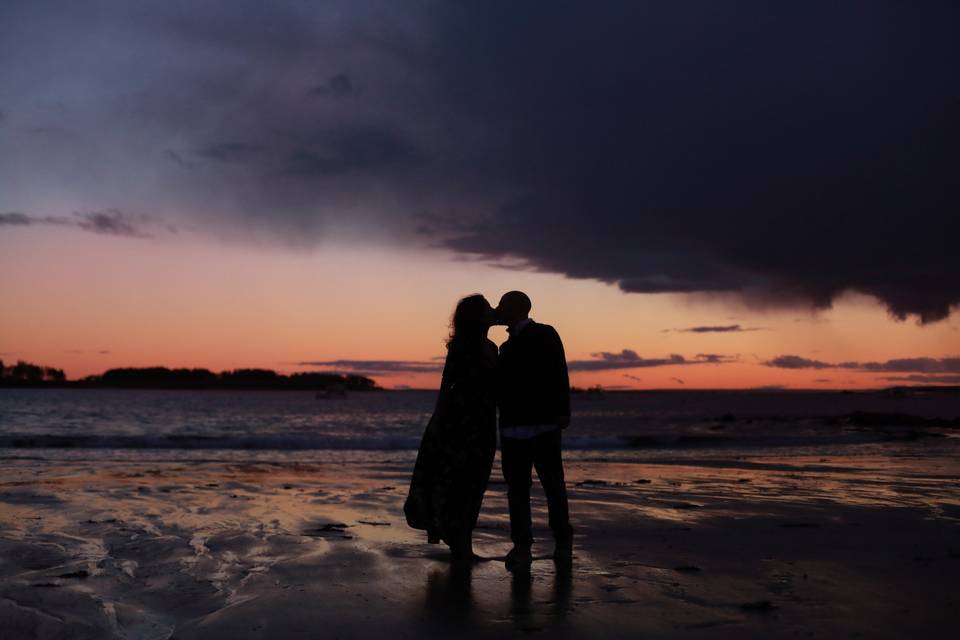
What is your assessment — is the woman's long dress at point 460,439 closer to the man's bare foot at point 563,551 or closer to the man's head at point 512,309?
the man's head at point 512,309

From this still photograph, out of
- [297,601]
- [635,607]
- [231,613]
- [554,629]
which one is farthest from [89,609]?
[635,607]

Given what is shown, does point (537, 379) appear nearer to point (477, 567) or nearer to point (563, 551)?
point (563, 551)

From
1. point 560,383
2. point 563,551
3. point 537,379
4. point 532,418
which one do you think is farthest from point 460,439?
point 563,551

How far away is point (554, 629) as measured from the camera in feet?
13.2

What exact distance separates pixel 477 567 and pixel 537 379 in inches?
58.1

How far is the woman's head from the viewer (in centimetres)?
614

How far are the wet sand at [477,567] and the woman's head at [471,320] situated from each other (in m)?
1.74

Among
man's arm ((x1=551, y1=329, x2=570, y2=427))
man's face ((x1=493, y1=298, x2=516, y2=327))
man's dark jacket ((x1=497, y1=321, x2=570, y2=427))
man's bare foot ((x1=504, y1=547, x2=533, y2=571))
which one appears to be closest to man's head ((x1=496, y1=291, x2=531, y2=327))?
man's face ((x1=493, y1=298, x2=516, y2=327))

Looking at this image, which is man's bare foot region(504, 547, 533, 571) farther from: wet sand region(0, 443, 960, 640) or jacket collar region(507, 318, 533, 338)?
jacket collar region(507, 318, 533, 338)

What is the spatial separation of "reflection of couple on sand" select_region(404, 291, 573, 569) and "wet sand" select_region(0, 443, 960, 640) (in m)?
0.35

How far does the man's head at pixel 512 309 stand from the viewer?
6195mm

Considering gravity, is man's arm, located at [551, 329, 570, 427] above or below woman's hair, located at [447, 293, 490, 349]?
below

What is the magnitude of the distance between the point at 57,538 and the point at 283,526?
6.64 ft

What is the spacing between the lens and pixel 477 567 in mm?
5762
